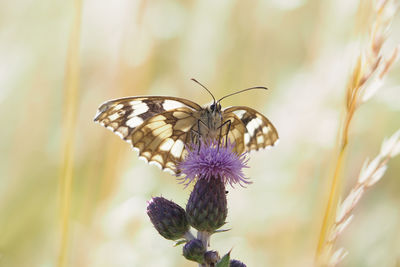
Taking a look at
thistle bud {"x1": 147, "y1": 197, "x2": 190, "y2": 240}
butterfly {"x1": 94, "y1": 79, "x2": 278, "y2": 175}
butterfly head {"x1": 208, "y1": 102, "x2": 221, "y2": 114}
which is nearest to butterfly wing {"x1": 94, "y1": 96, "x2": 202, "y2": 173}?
butterfly {"x1": 94, "y1": 79, "x2": 278, "y2": 175}

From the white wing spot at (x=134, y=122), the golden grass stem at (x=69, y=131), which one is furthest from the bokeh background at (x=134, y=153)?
the white wing spot at (x=134, y=122)

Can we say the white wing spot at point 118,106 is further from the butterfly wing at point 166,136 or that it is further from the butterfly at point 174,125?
the butterfly wing at point 166,136

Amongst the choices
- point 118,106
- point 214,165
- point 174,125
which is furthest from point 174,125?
point 214,165

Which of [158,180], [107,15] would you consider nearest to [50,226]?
[158,180]

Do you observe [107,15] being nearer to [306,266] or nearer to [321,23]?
[321,23]

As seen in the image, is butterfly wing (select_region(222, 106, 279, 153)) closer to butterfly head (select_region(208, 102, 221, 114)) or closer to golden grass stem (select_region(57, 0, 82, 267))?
butterfly head (select_region(208, 102, 221, 114))

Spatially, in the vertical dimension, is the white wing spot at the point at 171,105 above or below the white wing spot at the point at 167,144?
above
